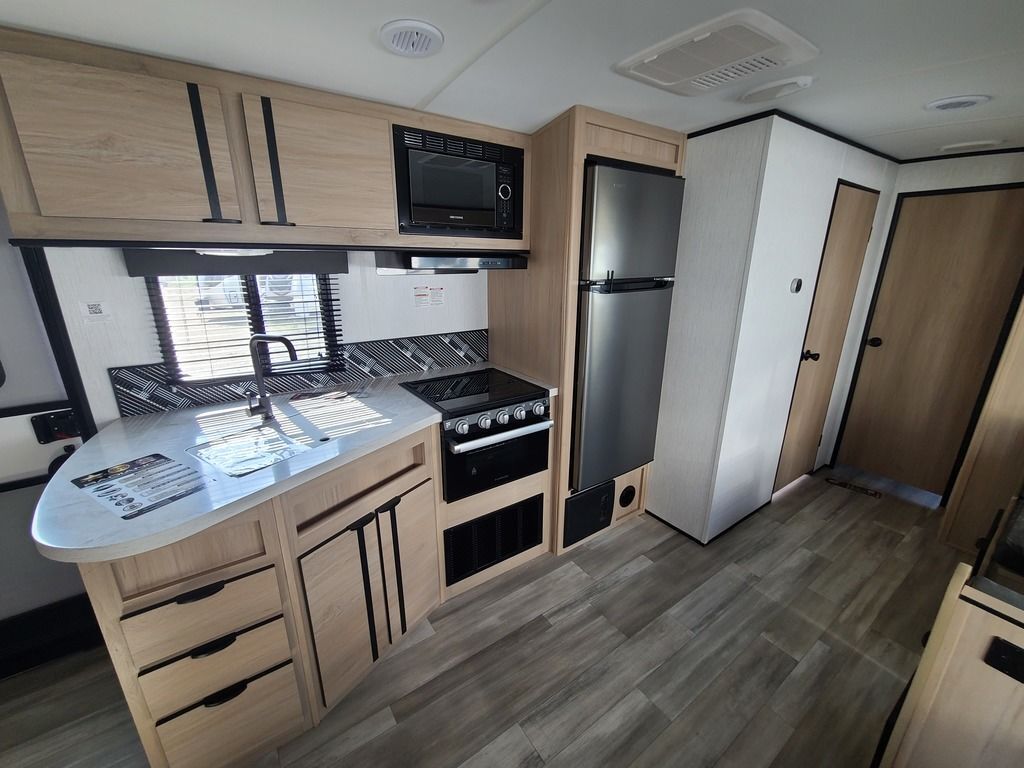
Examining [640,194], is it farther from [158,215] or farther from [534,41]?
[158,215]

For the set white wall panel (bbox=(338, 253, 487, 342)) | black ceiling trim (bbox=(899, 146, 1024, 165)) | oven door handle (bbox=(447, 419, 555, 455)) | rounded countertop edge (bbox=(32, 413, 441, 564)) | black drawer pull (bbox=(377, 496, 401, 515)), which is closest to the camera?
rounded countertop edge (bbox=(32, 413, 441, 564))

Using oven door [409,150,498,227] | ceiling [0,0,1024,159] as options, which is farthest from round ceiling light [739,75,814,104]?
oven door [409,150,498,227]

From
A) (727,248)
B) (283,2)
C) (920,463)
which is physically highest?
(283,2)

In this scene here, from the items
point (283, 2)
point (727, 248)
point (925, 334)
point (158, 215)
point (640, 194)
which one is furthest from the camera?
point (925, 334)

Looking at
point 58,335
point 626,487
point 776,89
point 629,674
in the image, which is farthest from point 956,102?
point 58,335

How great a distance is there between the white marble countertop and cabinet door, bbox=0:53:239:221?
794 millimetres

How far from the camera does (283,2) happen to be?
1042 millimetres

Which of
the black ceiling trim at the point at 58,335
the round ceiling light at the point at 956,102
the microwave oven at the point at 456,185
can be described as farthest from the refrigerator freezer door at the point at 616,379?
the black ceiling trim at the point at 58,335

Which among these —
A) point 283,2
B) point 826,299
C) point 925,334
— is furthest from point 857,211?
point 283,2

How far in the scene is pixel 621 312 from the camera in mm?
2074

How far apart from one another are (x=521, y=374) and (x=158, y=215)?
1.71m

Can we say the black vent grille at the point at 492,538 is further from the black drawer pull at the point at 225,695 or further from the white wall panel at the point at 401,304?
the white wall panel at the point at 401,304

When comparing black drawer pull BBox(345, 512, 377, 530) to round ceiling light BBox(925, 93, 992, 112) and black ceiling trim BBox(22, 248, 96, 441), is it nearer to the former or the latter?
black ceiling trim BBox(22, 248, 96, 441)

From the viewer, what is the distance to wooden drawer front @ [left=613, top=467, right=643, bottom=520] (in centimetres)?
261
